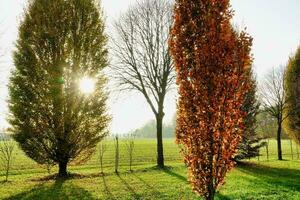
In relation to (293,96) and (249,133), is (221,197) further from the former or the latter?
(293,96)

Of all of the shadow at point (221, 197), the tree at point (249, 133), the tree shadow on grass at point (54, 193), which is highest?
the tree at point (249, 133)

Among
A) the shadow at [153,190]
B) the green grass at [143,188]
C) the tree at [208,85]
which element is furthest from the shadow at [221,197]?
the tree at [208,85]

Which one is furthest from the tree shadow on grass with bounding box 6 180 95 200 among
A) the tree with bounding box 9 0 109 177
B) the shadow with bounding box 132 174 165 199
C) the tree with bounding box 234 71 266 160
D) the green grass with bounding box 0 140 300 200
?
the tree with bounding box 234 71 266 160

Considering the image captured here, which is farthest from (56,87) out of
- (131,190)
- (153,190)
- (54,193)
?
(153,190)

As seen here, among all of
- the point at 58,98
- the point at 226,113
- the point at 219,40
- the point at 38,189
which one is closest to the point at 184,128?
the point at 226,113

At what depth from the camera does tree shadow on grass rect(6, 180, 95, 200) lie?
14891 millimetres

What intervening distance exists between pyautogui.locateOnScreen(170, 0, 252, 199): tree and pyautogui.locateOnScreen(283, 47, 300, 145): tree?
90.4 ft

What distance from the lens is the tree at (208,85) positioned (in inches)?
358

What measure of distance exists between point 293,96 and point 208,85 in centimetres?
2851

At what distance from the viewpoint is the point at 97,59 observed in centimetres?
2319

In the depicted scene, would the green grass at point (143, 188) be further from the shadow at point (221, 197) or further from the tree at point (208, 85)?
the tree at point (208, 85)

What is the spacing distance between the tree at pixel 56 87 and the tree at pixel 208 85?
13152 mm

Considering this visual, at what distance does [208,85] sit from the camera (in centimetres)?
912

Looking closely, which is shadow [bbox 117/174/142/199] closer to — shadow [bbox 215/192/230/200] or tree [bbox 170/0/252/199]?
shadow [bbox 215/192/230/200]
